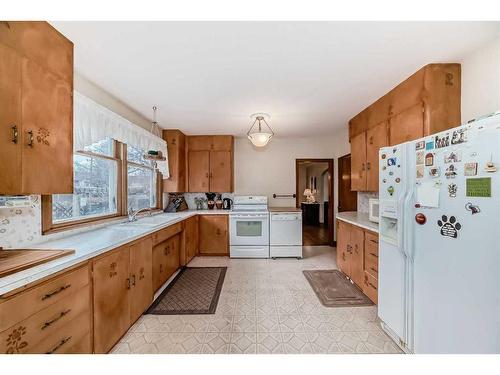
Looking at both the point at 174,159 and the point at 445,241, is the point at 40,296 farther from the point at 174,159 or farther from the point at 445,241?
the point at 174,159

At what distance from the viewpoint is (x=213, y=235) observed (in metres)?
4.03

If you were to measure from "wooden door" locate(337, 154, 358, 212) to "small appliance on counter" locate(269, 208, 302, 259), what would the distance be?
115 cm

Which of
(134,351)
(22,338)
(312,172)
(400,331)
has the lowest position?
(134,351)

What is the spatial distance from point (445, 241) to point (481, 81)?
4.61 feet

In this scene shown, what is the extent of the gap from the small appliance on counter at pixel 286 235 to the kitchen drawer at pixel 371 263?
4.97ft

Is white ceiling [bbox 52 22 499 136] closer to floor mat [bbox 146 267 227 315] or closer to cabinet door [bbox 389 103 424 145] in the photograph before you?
cabinet door [bbox 389 103 424 145]

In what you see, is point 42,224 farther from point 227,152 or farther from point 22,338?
point 227,152

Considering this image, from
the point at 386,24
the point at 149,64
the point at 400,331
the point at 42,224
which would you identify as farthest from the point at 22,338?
the point at 386,24

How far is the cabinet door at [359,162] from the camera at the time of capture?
3.01 m

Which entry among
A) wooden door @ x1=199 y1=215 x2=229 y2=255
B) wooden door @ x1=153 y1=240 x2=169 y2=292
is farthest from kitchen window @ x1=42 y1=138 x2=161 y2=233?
wooden door @ x1=199 y1=215 x2=229 y2=255

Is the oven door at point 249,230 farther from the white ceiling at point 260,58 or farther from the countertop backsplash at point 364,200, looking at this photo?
the white ceiling at point 260,58

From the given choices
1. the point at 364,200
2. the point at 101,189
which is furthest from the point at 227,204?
the point at 364,200

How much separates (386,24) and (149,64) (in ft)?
5.98
